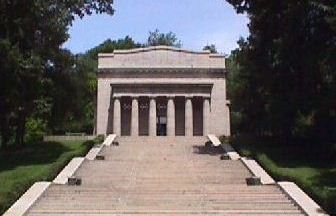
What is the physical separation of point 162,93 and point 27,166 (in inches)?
1129

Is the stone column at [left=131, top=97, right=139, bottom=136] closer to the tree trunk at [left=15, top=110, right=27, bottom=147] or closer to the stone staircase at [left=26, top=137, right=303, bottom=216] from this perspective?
the tree trunk at [left=15, top=110, right=27, bottom=147]

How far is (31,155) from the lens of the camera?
104 feet

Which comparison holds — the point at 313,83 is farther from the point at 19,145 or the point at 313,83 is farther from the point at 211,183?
the point at 19,145

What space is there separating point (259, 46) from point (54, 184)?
1456 centimetres

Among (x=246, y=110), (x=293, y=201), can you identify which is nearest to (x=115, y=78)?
(x=246, y=110)

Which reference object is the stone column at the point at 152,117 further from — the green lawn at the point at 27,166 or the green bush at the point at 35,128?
the green lawn at the point at 27,166

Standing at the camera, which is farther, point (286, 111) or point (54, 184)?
point (286, 111)

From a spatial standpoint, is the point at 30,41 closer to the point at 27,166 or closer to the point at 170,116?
the point at 27,166

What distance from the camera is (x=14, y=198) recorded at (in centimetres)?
1794

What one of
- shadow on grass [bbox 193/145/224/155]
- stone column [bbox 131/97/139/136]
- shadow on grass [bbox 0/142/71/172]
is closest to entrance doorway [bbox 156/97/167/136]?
stone column [bbox 131/97/139/136]

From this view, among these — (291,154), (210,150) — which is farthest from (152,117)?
(291,154)

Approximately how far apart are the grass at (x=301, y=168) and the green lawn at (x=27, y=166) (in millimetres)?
7728

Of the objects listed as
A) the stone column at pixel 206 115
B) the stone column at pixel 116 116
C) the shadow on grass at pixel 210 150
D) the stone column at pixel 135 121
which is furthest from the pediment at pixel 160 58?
the shadow on grass at pixel 210 150

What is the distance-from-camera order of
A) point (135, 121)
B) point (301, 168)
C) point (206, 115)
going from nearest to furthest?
point (301, 168), point (135, 121), point (206, 115)
